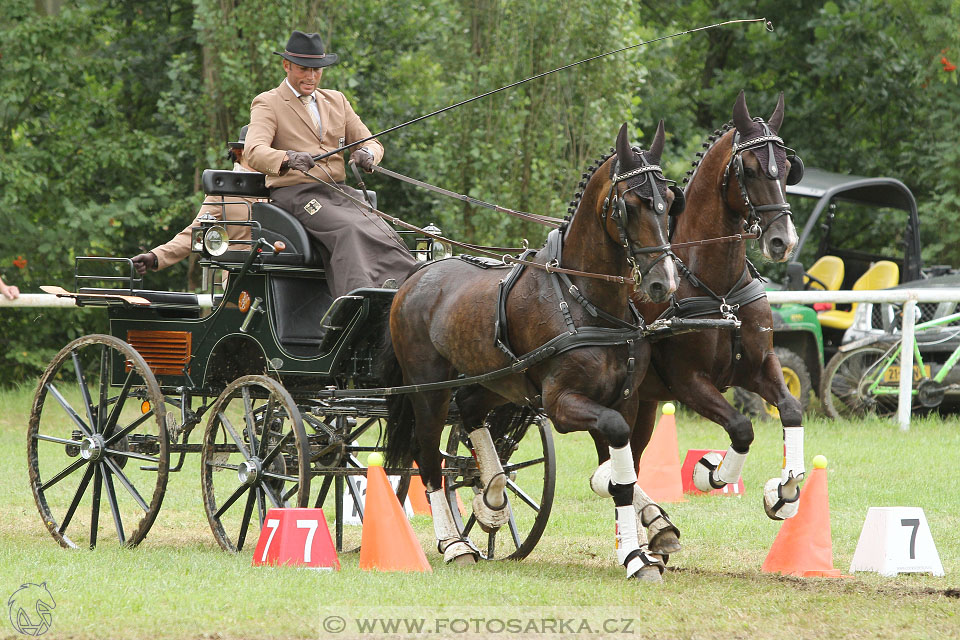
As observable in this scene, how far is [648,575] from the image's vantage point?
18.9 feet

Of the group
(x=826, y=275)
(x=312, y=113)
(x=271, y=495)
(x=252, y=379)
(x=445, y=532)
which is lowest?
(x=445, y=532)

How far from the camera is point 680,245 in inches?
246

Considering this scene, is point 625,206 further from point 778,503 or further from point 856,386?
point 856,386

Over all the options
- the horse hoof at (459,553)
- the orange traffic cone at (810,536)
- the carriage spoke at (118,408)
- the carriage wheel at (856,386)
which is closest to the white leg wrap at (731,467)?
the orange traffic cone at (810,536)

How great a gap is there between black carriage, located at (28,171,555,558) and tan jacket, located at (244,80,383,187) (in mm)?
229

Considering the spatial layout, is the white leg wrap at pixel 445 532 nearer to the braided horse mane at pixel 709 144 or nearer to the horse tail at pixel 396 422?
the horse tail at pixel 396 422

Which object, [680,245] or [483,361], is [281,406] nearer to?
[483,361]

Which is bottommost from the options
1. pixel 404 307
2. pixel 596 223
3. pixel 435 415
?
pixel 435 415

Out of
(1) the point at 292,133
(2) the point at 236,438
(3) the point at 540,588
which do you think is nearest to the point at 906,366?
(1) the point at 292,133

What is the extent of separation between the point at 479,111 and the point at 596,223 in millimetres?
6956

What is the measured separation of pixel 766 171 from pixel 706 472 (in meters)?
1.56

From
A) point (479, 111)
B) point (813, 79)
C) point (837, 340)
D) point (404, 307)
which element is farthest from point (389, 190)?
point (404, 307)

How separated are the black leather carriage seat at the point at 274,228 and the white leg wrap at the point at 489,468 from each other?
1.34m

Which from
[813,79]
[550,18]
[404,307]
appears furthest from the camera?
[813,79]
